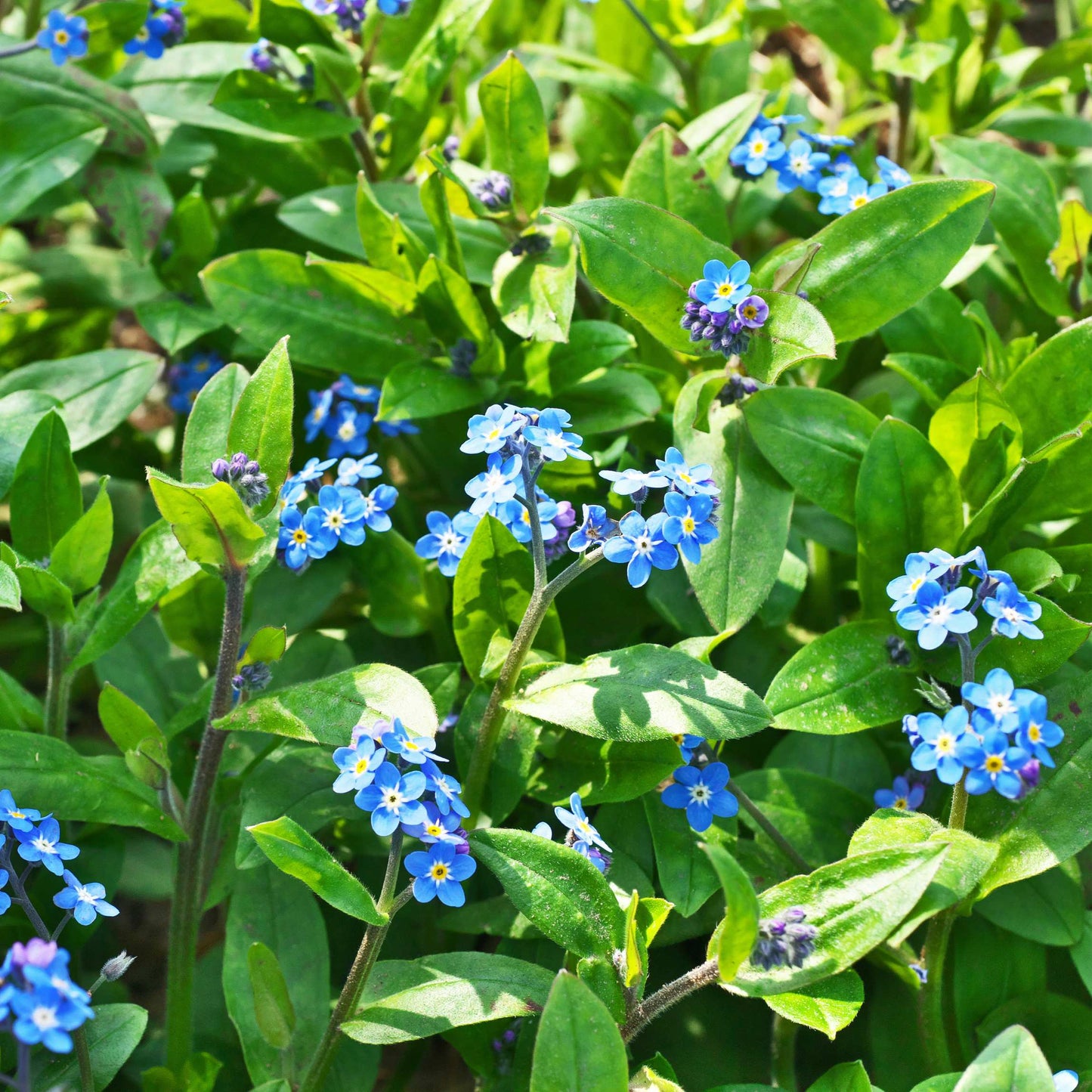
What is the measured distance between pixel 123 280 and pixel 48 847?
7.38ft

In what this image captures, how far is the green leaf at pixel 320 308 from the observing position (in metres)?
3.19

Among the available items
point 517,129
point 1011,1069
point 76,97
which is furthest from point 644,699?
point 76,97

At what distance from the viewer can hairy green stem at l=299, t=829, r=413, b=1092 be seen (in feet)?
7.32

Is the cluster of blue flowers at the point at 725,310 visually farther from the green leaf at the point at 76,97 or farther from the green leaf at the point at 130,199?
the green leaf at the point at 76,97

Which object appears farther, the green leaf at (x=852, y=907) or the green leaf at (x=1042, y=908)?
the green leaf at (x=1042, y=908)

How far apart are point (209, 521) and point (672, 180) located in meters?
1.63

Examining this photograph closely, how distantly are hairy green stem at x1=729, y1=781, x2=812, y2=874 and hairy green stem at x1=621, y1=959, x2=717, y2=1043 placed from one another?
1.45 feet

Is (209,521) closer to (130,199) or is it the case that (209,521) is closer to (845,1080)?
(845,1080)

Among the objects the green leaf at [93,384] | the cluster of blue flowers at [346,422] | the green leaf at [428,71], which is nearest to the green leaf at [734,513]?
the cluster of blue flowers at [346,422]

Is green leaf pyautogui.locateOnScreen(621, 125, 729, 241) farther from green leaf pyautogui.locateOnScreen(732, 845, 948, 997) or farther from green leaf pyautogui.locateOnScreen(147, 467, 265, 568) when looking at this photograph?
green leaf pyautogui.locateOnScreen(732, 845, 948, 997)

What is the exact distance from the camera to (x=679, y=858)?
2598 millimetres

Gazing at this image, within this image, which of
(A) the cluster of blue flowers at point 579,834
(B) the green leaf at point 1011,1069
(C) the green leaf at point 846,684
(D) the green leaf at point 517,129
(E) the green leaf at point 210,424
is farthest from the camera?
(D) the green leaf at point 517,129

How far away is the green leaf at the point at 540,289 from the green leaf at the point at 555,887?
125 cm

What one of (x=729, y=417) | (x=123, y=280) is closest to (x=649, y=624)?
(x=729, y=417)
